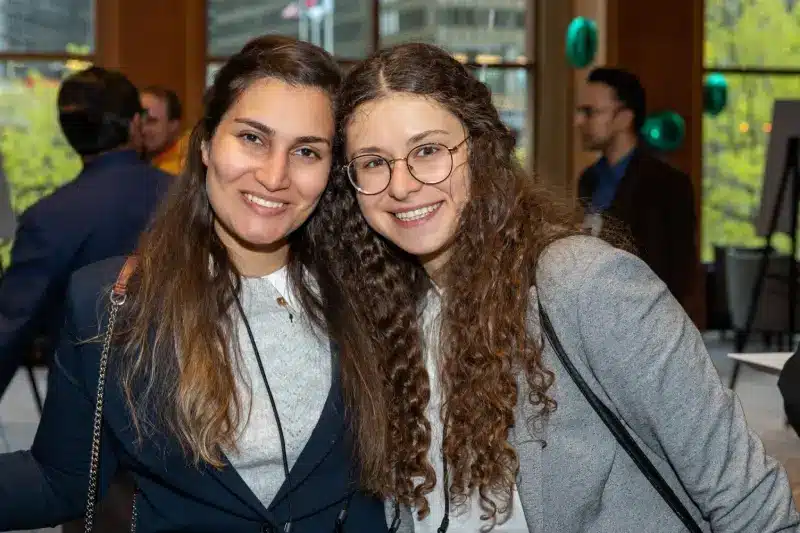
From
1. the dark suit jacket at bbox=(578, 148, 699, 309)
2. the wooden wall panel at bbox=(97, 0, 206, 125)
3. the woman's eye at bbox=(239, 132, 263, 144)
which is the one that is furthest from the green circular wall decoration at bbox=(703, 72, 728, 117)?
the woman's eye at bbox=(239, 132, 263, 144)

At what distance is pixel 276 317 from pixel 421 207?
35 centimetres

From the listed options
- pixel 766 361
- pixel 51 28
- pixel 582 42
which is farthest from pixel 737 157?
pixel 766 361

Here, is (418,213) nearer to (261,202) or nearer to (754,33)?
(261,202)

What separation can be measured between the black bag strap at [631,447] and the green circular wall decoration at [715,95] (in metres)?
9.69

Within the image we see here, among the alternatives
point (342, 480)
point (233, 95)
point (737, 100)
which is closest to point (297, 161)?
point (233, 95)

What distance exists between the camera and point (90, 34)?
10453 millimetres

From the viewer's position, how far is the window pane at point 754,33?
11555 mm

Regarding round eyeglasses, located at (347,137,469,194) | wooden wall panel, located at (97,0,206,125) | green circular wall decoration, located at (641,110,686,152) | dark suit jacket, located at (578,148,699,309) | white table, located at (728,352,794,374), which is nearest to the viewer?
round eyeglasses, located at (347,137,469,194)

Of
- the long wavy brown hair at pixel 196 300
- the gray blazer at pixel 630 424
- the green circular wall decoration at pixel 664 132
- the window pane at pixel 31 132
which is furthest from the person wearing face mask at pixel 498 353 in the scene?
the window pane at pixel 31 132

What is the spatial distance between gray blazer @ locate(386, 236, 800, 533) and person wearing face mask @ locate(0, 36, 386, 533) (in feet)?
1.30

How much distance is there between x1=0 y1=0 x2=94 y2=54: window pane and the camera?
10.4 meters

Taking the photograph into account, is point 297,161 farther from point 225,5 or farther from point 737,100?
point 737,100

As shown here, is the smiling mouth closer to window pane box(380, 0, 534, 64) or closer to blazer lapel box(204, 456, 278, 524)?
blazer lapel box(204, 456, 278, 524)

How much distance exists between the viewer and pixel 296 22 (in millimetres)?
10992
